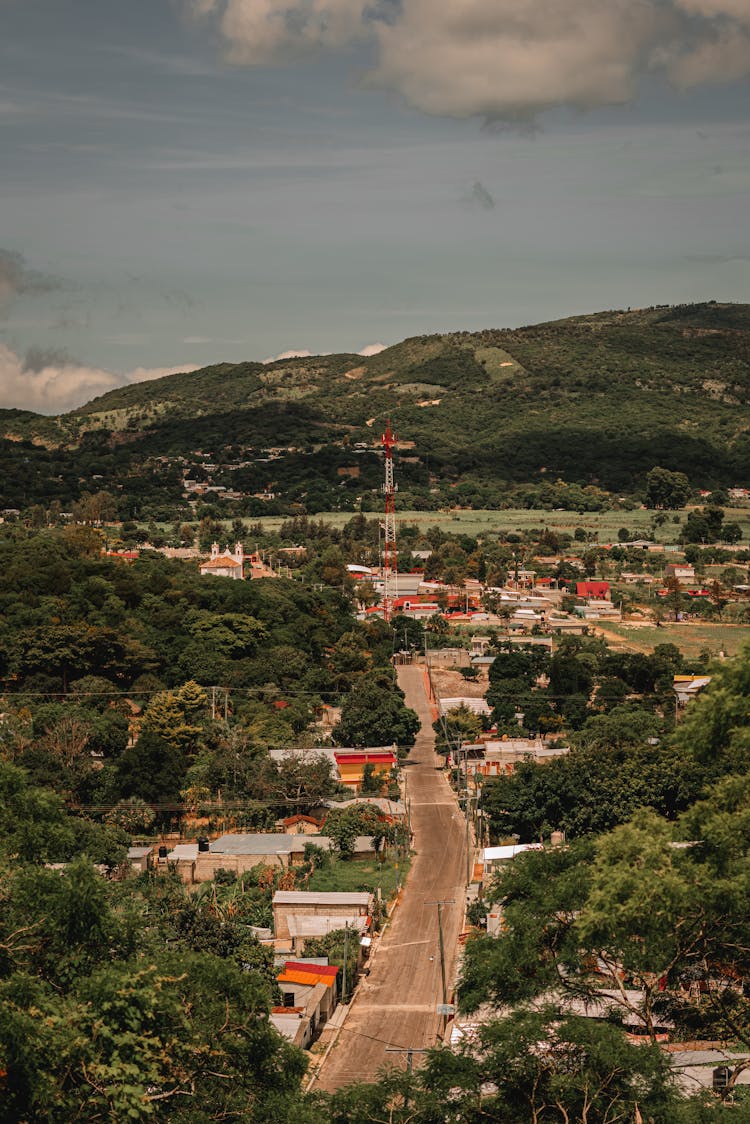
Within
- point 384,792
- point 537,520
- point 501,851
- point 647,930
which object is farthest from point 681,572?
point 647,930

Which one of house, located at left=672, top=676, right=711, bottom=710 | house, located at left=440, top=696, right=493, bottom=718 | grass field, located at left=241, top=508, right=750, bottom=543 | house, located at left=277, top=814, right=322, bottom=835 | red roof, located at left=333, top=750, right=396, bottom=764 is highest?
grass field, located at left=241, top=508, right=750, bottom=543

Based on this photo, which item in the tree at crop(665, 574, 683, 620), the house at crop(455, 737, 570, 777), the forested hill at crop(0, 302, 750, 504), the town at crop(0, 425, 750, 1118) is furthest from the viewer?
the forested hill at crop(0, 302, 750, 504)

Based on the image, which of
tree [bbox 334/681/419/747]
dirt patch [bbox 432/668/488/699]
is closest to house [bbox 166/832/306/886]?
tree [bbox 334/681/419/747]

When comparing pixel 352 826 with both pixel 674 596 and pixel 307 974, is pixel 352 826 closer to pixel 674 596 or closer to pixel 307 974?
pixel 307 974

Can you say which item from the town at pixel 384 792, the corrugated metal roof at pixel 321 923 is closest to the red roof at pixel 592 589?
the town at pixel 384 792

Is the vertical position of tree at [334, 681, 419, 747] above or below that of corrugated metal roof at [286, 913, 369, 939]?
above

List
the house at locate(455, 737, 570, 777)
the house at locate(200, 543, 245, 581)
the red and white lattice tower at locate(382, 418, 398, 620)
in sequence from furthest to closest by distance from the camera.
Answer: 1. the house at locate(200, 543, 245, 581)
2. the red and white lattice tower at locate(382, 418, 398, 620)
3. the house at locate(455, 737, 570, 777)

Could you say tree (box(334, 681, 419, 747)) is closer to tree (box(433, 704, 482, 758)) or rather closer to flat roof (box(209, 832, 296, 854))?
tree (box(433, 704, 482, 758))
